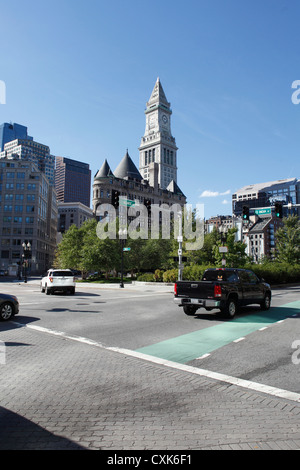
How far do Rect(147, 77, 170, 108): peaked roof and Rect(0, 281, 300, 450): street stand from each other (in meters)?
194

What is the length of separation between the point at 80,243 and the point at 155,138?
14731 centimetres

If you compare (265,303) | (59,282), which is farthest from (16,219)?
(265,303)

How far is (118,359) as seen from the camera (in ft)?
22.8

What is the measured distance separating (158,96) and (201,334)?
198 metres

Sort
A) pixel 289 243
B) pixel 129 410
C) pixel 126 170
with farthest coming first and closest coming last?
pixel 126 170, pixel 289 243, pixel 129 410

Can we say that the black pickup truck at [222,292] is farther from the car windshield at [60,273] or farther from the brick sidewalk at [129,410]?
the car windshield at [60,273]

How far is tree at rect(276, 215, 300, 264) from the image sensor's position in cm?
5072

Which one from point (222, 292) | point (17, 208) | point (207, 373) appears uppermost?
point (17, 208)

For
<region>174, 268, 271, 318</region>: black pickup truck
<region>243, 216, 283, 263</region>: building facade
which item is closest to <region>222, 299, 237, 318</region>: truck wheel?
<region>174, 268, 271, 318</region>: black pickup truck

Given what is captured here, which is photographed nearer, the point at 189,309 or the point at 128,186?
the point at 189,309

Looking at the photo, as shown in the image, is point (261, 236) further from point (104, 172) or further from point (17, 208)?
point (17, 208)

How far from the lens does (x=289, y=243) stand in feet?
169
